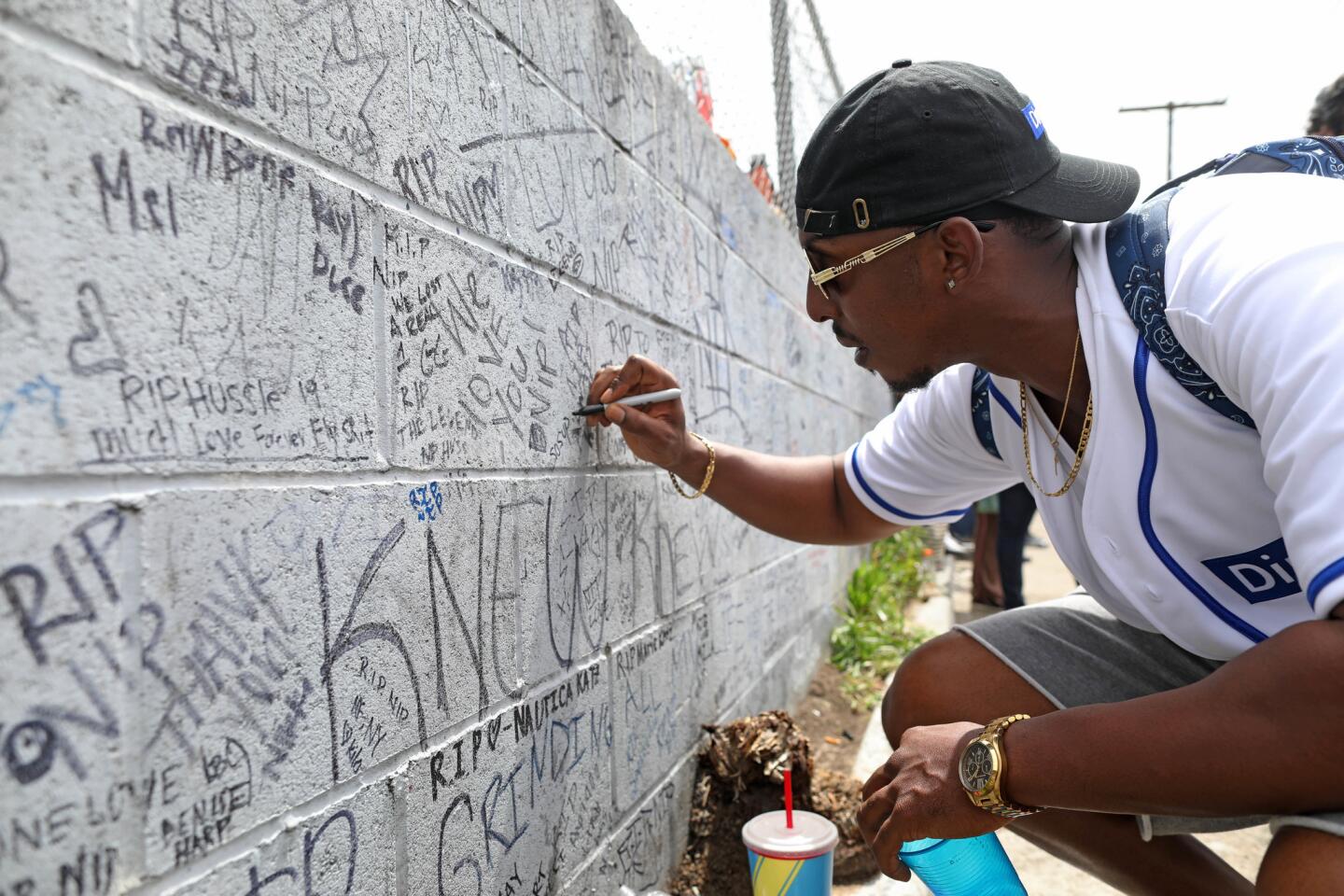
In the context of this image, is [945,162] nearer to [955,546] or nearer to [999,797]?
[999,797]

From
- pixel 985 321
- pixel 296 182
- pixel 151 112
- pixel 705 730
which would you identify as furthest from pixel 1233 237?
pixel 705 730

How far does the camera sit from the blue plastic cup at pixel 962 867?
181 centimetres

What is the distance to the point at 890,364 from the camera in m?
1.96

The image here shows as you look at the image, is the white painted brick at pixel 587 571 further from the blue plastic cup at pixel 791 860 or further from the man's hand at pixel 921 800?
the man's hand at pixel 921 800

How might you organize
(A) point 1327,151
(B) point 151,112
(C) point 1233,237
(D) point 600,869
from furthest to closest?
(D) point 600,869 < (A) point 1327,151 < (C) point 1233,237 < (B) point 151,112

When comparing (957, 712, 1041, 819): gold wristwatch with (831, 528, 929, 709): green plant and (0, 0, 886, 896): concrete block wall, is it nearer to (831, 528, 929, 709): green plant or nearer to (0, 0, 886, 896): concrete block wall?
(0, 0, 886, 896): concrete block wall

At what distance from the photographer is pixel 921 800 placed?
5.37ft

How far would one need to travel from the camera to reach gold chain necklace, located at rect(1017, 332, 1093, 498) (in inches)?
71.1

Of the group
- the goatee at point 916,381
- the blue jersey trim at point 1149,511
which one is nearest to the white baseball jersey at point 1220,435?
the blue jersey trim at point 1149,511

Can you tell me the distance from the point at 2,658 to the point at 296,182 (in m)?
0.66

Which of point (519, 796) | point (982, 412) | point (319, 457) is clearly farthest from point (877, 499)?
point (319, 457)

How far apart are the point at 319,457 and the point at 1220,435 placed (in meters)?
1.44

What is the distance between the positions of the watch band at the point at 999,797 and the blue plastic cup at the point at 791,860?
549mm

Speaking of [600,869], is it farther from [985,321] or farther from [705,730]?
[985,321]
